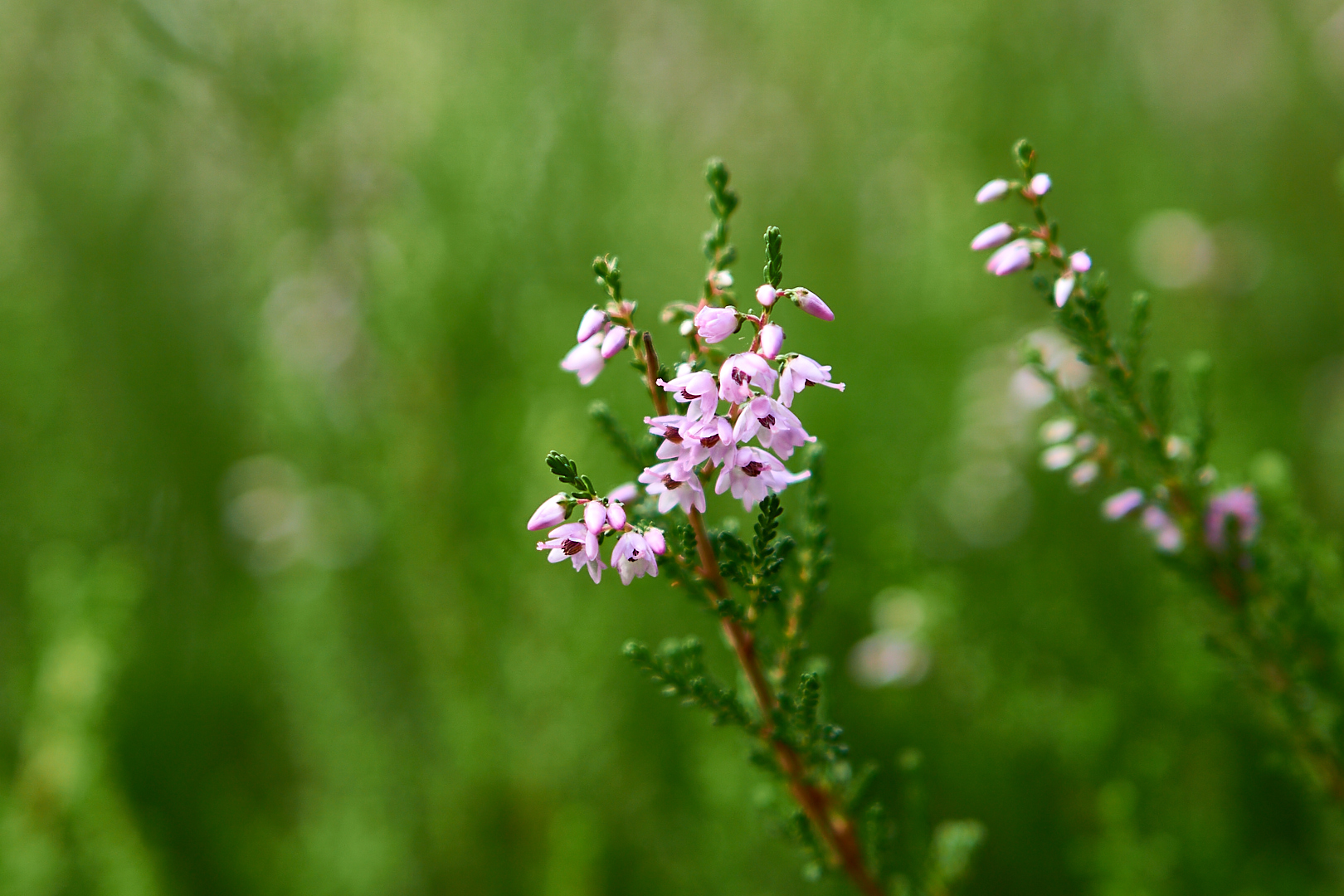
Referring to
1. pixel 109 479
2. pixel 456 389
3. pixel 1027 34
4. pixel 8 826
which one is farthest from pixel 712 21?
pixel 8 826

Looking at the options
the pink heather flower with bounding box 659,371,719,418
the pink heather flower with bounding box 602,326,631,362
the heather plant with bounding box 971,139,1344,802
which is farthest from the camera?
the heather plant with bounding box 971,139,1344,802

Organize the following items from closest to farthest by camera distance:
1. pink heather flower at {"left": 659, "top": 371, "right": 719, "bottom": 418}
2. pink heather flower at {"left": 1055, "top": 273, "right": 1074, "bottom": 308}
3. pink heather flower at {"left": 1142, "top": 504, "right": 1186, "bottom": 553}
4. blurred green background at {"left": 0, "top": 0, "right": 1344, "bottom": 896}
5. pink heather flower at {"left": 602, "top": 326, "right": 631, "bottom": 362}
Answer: pink heather flower at {"left": 659, "top": 371, "right": 719, "bottom": 418}, pink heather flower at {"left": 602, "top": 326, "right": 631, "bottom": 362}, pink heather flower at {"left": 1055, "top": 273, "right": 1074, "bottom": 308}, pink heather flower at {"left": 1142, "top": 504, "right": 1186, "bottom": 553}, blurred green background at {"left": 0, "top": 0, "right": 1344, "bottom": 896}

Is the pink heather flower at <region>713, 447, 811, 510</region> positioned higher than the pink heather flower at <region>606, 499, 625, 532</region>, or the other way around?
the pink heather flower at <region>606, 499, 625, 532</region>

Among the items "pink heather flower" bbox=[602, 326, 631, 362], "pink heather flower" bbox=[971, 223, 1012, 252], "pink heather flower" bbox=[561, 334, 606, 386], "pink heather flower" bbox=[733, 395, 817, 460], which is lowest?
"pink heather flower" bbox=[733, 395, 817, 460]

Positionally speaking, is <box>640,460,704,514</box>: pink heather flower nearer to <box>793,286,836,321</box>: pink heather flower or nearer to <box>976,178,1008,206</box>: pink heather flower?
<box>793,286,836,321</box>: pink heather flower

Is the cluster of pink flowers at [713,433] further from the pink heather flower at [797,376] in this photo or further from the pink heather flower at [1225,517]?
the pink heather flower at [1225,517]

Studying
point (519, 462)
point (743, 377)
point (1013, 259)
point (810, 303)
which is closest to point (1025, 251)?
point (1013, 259)

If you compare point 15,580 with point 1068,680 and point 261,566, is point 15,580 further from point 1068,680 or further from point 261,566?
point 1068,680

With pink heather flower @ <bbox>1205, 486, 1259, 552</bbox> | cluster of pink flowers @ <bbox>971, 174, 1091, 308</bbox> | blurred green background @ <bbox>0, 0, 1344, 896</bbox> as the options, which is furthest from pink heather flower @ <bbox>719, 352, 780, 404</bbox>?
blurred green background @ <bbox>0, 0, 1344, 896</bbox>
